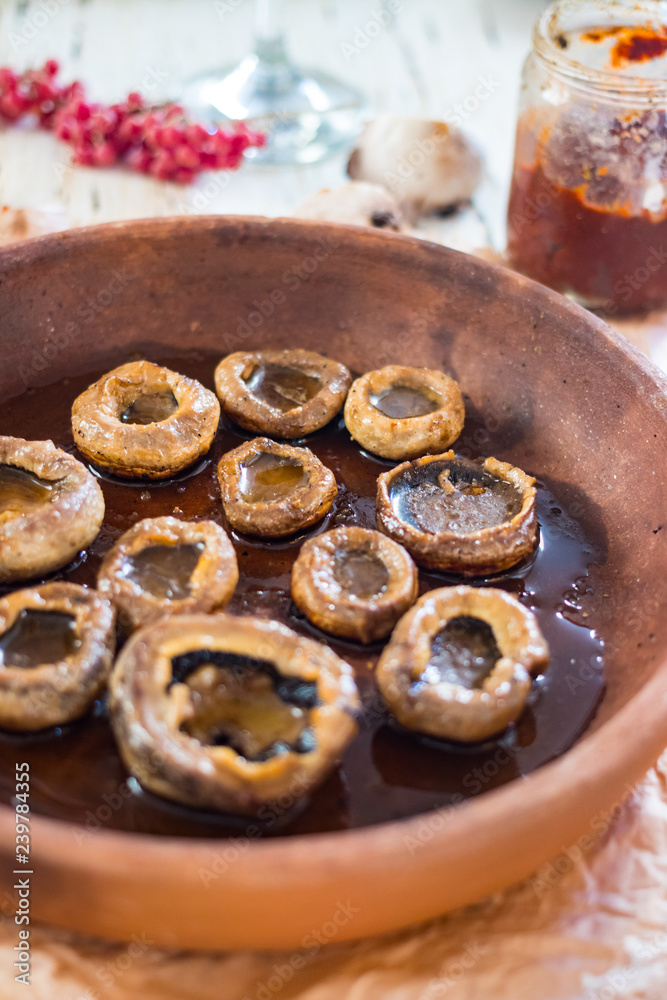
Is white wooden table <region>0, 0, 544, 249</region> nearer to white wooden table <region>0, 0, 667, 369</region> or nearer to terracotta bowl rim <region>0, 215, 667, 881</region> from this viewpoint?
white wooden table <region>0, 0, 667, 369</region>

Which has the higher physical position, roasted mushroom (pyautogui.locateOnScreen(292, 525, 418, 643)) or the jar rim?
the jar rim

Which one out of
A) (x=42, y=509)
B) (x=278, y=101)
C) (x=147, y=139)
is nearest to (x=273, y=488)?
(x=42, y=509)

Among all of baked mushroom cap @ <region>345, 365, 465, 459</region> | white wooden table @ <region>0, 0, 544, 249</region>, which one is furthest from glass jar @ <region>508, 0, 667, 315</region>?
baked mushroom cap @ <region>345, 365, 465, 459</region>

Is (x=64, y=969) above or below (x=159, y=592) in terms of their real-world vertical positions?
below

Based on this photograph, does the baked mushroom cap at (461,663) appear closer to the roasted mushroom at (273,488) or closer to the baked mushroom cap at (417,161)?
the roasted mushroom at (273,488)

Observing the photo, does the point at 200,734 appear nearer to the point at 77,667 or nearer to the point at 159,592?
the point at 77,667

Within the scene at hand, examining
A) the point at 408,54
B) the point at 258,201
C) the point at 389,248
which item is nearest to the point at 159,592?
the point at 389,248

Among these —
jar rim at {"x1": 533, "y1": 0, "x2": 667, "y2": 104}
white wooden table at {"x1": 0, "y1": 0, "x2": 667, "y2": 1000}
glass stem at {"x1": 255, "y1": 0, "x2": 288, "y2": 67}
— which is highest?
jar rim at {"x1": 533, "y1": 0, "x2": 667, "y2": 104}
